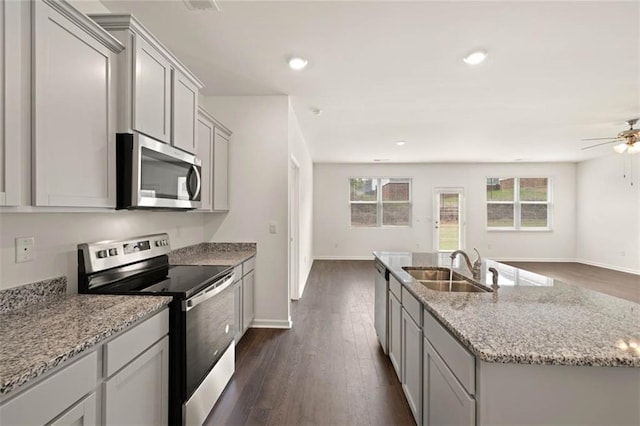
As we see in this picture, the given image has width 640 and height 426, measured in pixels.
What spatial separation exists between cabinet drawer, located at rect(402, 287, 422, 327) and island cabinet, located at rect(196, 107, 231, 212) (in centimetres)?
187

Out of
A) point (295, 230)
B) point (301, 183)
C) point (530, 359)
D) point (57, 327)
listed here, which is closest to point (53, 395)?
point (57, 327)

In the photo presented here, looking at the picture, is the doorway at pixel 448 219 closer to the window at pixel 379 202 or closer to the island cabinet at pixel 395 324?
the window at pixel 379 202

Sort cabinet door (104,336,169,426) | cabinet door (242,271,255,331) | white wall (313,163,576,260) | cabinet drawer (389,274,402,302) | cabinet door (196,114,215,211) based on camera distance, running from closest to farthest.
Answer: cabinet door (104,336,169,426), cabinet drawer (389,274,402,302), cabinet door (196,114,215,211), cabinet door (242,271,255,331), white wall (313,163,576,260)

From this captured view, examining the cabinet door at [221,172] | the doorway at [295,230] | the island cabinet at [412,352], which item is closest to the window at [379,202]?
the doorway at [295,230]

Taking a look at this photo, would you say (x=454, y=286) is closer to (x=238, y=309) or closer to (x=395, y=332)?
(x=395, y=332)

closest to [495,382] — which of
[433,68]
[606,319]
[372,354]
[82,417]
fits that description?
[606,319]

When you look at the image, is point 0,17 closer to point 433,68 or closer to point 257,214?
point 257,214

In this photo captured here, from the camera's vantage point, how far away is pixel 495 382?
1006mm

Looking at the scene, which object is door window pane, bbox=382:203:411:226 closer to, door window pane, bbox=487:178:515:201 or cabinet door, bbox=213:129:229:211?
door window pane, bbox=487:178:515:201

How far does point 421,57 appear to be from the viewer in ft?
8.24

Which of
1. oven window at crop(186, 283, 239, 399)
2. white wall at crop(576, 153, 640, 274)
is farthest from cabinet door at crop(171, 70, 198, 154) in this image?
white wall at crop(576, 153, 640, 274)

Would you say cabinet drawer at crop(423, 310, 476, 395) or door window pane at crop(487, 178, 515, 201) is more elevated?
door window pane at crop(487, 178, 515, 201)

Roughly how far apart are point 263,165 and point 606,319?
3002mm

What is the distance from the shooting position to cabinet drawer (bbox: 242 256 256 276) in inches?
118
